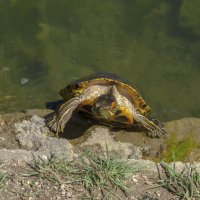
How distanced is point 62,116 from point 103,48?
2.53 metres

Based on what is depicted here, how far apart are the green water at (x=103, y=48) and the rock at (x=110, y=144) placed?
57.2 inches

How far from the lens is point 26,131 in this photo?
4914 mm

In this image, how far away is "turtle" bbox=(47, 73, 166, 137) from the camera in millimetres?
5117

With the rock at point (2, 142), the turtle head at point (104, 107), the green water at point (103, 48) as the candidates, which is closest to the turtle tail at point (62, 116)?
the turtle head at point (104, 107)

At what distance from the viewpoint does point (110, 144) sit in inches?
194

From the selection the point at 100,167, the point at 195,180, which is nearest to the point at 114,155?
the point at 100,167

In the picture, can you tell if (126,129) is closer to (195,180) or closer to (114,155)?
(114,155)

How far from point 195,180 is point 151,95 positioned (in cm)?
272

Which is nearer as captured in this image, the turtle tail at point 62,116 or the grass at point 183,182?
the grass at point 183,182

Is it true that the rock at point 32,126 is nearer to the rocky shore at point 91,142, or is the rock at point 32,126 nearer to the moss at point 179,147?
the rocky shore at point 91,142

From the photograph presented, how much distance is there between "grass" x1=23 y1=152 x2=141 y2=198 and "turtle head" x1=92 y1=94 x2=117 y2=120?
883 mm

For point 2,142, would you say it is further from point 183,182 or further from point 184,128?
point 184,128

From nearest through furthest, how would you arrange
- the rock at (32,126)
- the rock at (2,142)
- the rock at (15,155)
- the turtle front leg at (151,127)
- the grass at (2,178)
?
the grass at (2,178), the rock at (15,155), the rock at (2,142), the rock at (32,126), the turtle front leg at (151,127)

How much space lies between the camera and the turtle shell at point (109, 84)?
17.7 feet
